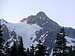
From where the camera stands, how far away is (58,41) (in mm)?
44438

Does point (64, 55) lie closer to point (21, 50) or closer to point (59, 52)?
point (59, 52)

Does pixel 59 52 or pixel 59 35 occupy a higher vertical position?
pixel 59 35

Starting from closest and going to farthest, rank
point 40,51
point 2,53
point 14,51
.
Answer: point 2,53
point 40,51
point 14,51

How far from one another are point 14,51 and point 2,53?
11.1 metres

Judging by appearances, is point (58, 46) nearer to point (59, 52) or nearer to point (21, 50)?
point (59, 52)

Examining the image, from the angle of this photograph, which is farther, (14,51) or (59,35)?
A: (14,51)

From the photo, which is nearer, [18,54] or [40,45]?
[40,45]

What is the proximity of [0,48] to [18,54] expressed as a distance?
12.1 metres

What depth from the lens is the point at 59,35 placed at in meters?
44.7

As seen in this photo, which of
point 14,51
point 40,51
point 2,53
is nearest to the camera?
point 2,53

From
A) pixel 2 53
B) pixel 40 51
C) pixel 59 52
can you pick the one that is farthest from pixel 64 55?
pixel 2 53

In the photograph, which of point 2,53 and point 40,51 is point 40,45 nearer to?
point 40,51

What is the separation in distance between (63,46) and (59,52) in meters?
1.17

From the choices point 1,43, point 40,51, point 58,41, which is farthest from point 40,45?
point 1,43
